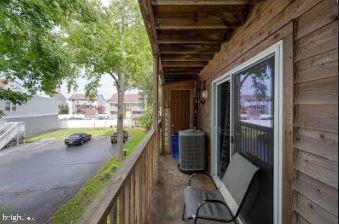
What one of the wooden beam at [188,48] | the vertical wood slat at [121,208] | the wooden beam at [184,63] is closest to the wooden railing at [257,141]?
the vertical wood slat at [121,208]

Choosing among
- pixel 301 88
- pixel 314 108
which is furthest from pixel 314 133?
pixel 301 88

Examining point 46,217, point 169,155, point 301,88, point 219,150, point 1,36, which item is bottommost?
point 46,217

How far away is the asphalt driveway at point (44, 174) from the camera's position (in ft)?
27.9

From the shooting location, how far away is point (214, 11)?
259cm

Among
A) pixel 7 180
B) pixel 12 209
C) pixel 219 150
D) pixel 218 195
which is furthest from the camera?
pixel 7 180

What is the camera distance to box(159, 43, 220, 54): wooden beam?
3.85 m

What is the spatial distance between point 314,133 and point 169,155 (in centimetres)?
622

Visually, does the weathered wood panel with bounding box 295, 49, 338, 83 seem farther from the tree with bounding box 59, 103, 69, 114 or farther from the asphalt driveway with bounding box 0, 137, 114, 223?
the tree with bounding box 59, 103, 69, 114

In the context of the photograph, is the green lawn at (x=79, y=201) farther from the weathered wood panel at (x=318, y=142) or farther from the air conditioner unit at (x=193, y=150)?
the weathered wood panel at (x=318, y=142)

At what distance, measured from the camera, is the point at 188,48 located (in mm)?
3895

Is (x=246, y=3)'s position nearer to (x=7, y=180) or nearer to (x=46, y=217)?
(x=46, y=217)

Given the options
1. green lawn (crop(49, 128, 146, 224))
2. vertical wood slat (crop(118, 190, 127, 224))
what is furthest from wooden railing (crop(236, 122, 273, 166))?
green lawn (crop(49, 128, 146, 224))

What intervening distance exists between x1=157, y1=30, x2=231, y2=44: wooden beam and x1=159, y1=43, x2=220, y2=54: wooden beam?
1.05 feet

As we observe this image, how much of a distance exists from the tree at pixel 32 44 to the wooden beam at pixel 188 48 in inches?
144
